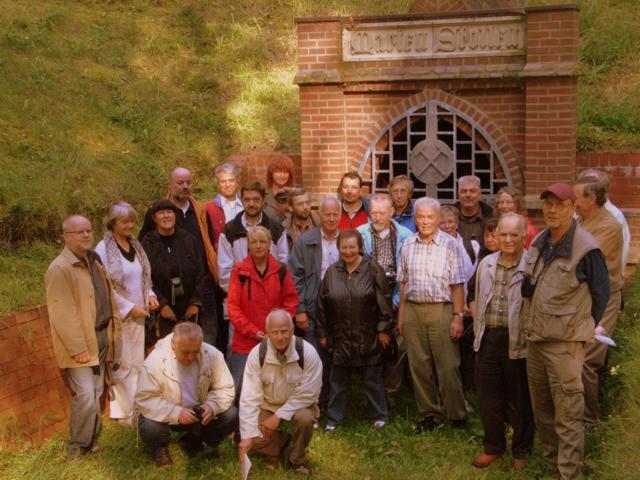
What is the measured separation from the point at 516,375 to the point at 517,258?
86cm

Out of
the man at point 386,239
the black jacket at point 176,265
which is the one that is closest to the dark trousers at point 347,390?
the man at point 386,239

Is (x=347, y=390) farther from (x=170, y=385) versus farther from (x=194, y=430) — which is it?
(x=170, y=385)

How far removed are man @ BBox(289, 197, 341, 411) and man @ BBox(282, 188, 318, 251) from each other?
0.35 metres

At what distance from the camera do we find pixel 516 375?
576 cm

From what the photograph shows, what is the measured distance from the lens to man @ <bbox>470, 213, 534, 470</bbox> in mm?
5566

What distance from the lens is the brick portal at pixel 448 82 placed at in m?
8.33

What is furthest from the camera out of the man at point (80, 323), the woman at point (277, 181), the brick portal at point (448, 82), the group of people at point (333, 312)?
the brick portal at point (448, 82)

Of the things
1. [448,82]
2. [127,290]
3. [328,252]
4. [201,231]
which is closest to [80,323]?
[127,290]

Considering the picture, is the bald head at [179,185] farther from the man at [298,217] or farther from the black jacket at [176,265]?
the man at [298,217]

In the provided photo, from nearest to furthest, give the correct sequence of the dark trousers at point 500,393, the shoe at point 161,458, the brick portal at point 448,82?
the dark trousers at point 500,393, the shoe at point 161,458, the brick portal at point 448,82

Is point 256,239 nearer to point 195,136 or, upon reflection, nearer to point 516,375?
point 516,375

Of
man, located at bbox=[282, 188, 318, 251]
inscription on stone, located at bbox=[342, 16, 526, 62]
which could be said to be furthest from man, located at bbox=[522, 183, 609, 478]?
inscription on stone, located at bbox=[342, 16, 526, 62]

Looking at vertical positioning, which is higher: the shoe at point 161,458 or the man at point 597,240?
the man at point 597,240

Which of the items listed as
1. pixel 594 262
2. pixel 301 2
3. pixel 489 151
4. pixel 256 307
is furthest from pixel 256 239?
pixel 301 2
